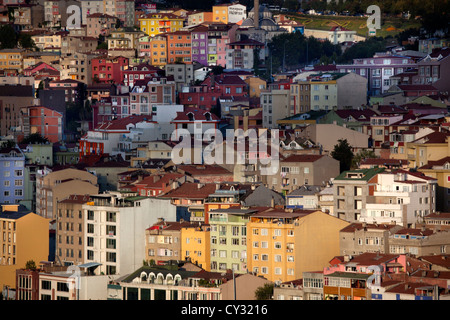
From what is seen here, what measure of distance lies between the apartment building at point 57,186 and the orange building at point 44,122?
1783 centimetres

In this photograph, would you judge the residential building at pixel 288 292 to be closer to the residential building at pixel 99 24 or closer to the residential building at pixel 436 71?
the residential building at pixel 436 71

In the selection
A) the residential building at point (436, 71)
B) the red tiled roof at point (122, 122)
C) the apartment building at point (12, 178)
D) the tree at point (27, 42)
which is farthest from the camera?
the tree at point (27, 42)

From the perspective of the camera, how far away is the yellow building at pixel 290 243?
42.3m

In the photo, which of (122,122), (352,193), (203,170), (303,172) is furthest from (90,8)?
(352,193)

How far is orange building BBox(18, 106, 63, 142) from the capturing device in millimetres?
79312

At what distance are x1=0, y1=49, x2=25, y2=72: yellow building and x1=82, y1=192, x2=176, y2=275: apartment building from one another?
1971 inches

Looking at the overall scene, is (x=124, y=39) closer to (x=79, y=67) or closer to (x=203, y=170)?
(x=79, y=67)

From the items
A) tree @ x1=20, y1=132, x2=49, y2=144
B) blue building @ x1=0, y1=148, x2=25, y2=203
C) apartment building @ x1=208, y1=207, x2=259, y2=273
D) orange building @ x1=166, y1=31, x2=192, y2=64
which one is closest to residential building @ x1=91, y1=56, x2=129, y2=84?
orange building @ x1=166, y1=31, x2=192, y2=64

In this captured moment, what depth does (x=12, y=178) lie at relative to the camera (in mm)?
63750

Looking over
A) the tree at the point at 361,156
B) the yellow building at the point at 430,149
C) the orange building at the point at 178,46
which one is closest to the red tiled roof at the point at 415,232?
the yellow building at the point at 430,149

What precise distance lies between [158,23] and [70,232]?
170ft
